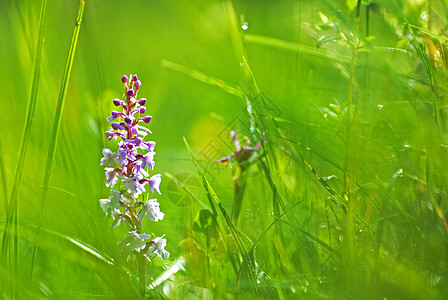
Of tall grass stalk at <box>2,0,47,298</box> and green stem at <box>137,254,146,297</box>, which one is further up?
tall grass stalk at <box>2,0,47,298</box>

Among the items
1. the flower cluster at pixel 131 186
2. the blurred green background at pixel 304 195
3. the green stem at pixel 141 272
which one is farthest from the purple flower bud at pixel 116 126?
the green stem at pixel 141 272

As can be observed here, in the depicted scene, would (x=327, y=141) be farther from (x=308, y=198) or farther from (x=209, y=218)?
(x=209, y=218)

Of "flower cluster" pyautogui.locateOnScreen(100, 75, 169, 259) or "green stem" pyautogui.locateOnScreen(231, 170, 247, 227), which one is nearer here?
"flower cluster" pyautogui.locateOnScreen(100, 75, 169, 259)

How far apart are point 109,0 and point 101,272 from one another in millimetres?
3450

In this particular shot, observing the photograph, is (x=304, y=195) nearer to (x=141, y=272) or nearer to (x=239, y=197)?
(x=239, y=197)

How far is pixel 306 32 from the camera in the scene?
4.03 feet

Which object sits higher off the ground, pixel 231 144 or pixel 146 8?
pixel 146 8

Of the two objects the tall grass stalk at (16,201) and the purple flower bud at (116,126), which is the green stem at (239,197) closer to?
the purple flower bud at (116,126)

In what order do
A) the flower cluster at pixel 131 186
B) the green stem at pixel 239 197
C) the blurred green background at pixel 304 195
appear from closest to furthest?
the blurred green background at pixel 304 195 < the flower cluster at pixel 131 186 < the green stem at pixel 239 197

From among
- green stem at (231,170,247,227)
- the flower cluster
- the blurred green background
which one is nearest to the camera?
the blurred green background

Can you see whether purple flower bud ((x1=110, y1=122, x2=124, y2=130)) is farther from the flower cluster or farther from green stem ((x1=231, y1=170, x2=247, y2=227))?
green stem ((x1=231, y1=170, x2=247, y2=227))

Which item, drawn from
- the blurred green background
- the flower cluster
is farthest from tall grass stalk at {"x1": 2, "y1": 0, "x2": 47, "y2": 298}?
the flower cluster

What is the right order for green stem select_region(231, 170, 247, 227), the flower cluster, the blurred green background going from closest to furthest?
the blurred green background, the flower cluster, green stem select_region(231, 170, 247, 227)

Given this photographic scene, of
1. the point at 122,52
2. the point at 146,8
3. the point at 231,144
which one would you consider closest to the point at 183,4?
the point at 231,144
